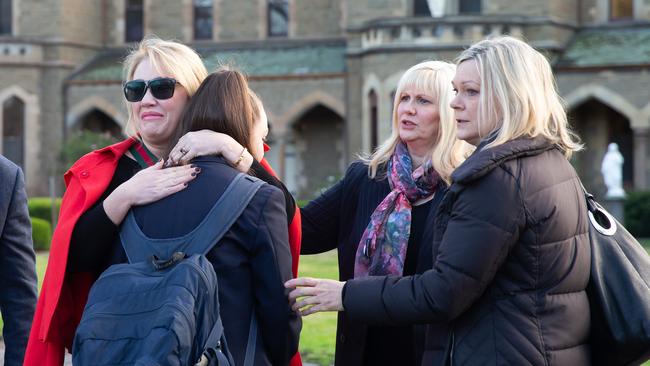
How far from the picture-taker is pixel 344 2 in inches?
1048

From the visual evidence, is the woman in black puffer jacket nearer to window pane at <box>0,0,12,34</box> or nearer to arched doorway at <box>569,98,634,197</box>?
arched doorway at <box>569,98,634,197</box>

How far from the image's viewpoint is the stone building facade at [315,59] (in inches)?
941

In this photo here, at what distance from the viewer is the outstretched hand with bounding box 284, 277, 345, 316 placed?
360cm

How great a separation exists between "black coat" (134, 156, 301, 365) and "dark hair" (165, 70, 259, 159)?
0.15 m

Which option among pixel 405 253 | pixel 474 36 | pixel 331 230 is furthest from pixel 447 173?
pixel 474 36

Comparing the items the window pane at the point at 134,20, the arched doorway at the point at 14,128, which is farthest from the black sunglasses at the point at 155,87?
the window pane at the point at 134,20

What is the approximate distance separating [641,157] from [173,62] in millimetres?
20666

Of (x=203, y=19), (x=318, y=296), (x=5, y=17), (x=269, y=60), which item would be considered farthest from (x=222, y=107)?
(x=5, y=17)

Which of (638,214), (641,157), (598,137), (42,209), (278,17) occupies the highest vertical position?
(278,17)

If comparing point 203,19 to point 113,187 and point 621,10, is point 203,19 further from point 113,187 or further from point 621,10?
point 113,187

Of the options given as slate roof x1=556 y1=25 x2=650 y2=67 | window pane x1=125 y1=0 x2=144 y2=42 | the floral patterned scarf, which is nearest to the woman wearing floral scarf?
the floral patterned scarf

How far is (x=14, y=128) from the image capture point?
95.4 ft

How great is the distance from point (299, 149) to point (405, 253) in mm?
23989

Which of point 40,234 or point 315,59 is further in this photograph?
point 315,59
